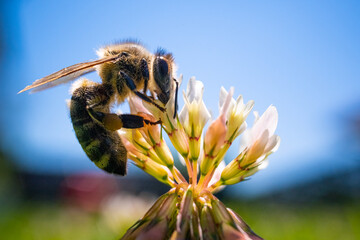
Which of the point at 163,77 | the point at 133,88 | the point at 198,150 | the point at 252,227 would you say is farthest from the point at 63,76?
the point at 252,227

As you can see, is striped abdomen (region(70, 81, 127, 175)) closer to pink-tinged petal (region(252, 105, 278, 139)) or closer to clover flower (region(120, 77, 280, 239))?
clover flower (region(120, 77, 280, 239))

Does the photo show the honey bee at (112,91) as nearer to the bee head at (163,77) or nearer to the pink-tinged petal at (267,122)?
the bee head at (163,77)

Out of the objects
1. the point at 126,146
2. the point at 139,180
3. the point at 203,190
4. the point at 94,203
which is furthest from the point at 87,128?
the point at 139,180

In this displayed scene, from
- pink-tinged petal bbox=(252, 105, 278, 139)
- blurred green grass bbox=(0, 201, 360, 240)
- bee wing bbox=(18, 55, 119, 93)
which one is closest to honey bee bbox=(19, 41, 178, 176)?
bee wing bbox=(18, 55, 119, 93)

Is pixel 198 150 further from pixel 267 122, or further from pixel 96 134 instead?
pixel 96 134

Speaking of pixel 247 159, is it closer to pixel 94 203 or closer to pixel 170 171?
pixel 170 171

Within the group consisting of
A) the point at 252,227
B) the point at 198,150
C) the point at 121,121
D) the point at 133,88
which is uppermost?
the point at 133,88

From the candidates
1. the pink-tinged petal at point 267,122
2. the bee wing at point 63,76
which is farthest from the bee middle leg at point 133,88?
the pink-tinged petal at point 267,122
